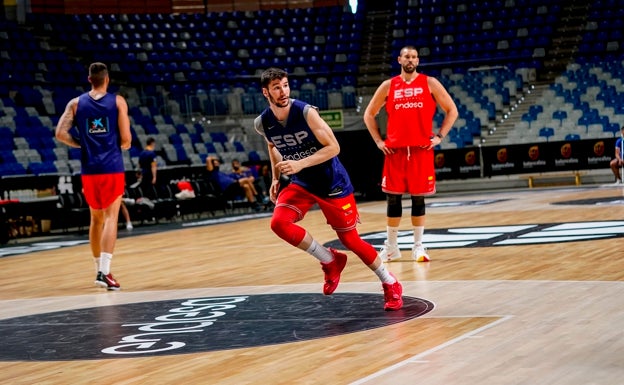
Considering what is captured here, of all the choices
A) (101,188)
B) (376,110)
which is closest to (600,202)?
(376,110)

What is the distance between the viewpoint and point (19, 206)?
58.6 feet

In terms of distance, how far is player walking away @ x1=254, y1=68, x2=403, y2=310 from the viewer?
6.07m

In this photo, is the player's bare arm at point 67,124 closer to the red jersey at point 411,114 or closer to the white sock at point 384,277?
the red jersey at point 411,114

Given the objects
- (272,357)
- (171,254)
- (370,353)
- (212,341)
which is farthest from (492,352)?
(171,254)

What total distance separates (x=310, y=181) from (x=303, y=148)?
9.2 inches

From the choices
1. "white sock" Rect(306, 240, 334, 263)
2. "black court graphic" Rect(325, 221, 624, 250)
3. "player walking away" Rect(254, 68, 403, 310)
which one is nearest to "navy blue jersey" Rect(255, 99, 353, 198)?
"player walking away" Rect(254, 68, 403, 310)

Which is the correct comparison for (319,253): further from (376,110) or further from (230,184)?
(230,184)

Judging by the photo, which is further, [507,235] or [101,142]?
[507,235]

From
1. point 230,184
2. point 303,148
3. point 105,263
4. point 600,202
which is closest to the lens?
point 303,148

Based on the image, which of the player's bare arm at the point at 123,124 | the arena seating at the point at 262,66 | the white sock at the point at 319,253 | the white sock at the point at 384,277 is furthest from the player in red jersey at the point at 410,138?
the arena seating at the point at 262,66

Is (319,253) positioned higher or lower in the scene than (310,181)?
lower

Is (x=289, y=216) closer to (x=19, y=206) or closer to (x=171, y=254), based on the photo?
(x=171, y=254)

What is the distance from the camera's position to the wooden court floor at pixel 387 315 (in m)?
4.34

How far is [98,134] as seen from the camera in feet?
28.0
